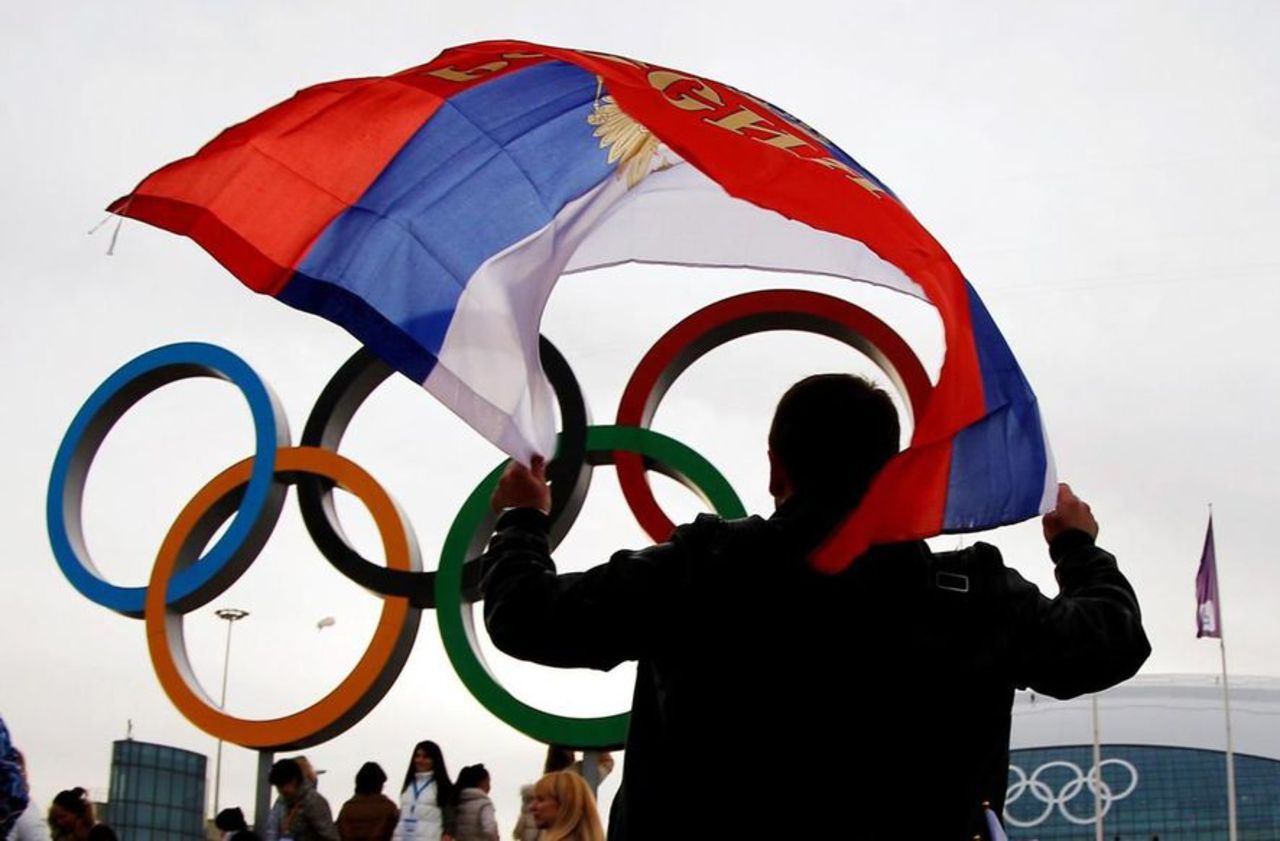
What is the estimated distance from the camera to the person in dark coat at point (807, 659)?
8.04ft

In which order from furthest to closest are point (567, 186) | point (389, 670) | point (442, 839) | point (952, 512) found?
point (389, 670), point (442, 839), point (567, 186), point (952, 512)

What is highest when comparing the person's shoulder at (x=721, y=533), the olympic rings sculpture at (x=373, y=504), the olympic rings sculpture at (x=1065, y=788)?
the olympic rings sculpture at (x=1065, y=788)

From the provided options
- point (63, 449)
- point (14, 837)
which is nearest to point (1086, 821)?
point (63, 449)

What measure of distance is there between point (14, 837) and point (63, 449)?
22.1ft

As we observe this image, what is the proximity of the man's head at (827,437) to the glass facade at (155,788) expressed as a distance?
252 ft

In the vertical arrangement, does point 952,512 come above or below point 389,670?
below

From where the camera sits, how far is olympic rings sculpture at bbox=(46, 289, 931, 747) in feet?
38.0

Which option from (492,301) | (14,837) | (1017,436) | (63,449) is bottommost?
(14,837)

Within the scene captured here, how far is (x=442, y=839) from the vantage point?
9297 mm

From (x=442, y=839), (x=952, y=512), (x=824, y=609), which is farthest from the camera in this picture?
(x=442, y=839)

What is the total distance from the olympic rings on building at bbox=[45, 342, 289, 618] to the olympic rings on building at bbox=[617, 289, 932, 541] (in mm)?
2612

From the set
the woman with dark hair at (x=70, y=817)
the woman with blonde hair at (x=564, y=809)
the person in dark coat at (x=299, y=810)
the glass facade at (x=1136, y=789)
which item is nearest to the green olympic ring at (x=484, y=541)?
the person in dark coat at (x=299, y=810)

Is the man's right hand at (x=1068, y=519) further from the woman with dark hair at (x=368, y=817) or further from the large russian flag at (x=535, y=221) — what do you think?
the woman with dark hair at (x=368, y=817)

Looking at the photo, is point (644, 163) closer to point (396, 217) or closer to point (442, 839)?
point (396, 217)
